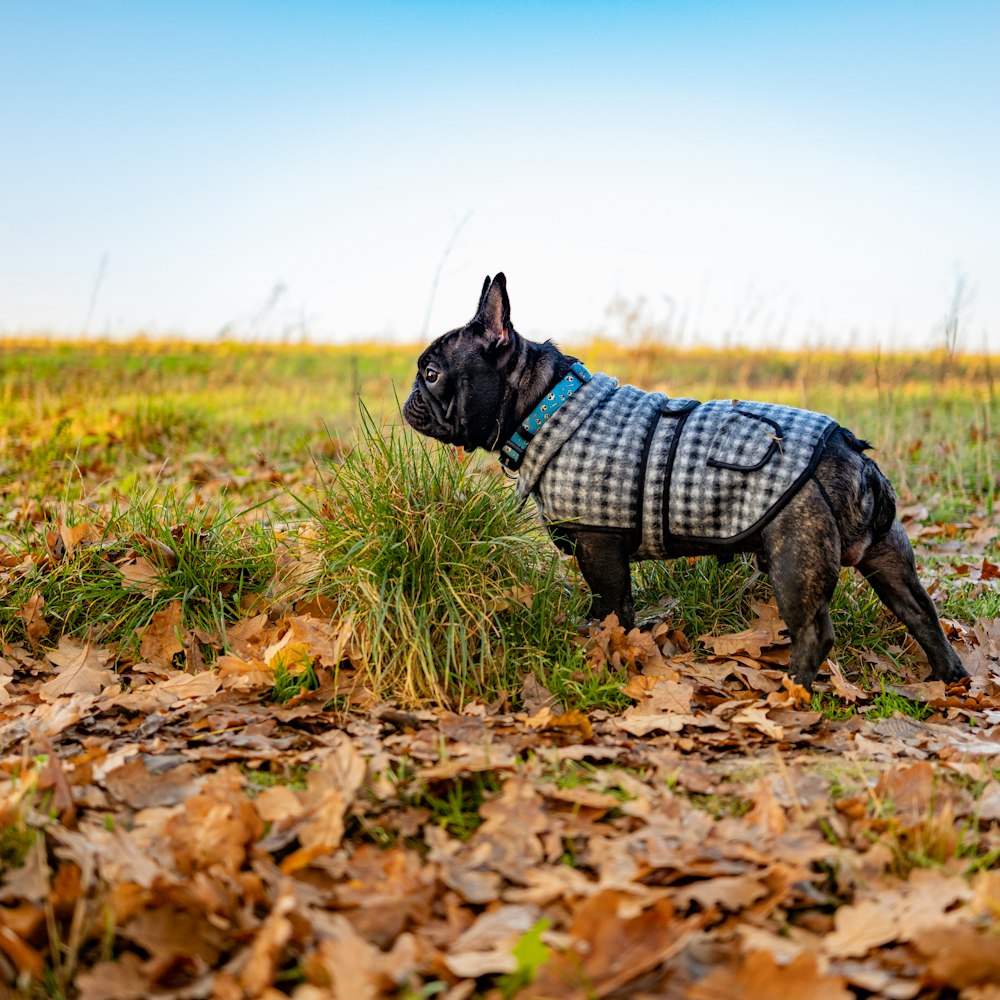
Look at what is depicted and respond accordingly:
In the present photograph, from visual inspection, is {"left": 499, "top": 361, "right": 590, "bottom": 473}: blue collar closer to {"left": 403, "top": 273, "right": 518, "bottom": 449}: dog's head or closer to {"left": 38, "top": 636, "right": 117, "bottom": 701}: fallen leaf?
{"left": 403, "top": 273, "right": 518, "bottom": 449}: dog's head

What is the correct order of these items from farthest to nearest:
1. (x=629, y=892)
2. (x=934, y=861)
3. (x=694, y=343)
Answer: (x=694, y=343) → (x=934, y=861) → (x=629, y=892)

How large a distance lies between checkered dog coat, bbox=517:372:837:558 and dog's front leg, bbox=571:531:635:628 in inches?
2.8

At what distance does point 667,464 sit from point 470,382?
35.1 inches

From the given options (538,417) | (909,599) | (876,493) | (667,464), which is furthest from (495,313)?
(909,599)

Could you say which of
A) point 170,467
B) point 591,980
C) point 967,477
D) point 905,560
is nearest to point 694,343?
point 967,477

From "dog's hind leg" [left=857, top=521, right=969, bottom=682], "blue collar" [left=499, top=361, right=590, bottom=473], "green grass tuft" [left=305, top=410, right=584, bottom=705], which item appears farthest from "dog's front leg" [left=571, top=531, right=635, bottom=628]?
"dog's hind leg" [left=857, top=521, right=969, bottom=682]

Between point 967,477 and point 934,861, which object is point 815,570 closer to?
point 934,861

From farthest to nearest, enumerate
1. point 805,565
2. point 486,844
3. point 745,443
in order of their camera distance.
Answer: point 745,443 → point 805,565 → point 486,844

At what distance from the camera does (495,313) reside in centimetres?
395

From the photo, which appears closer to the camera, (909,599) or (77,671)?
(77,671)

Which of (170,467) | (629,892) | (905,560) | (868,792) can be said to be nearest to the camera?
(629,892)

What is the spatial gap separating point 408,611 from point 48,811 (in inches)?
57.0

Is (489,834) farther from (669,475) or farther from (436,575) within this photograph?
(669,475)

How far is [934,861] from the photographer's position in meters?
2.30
